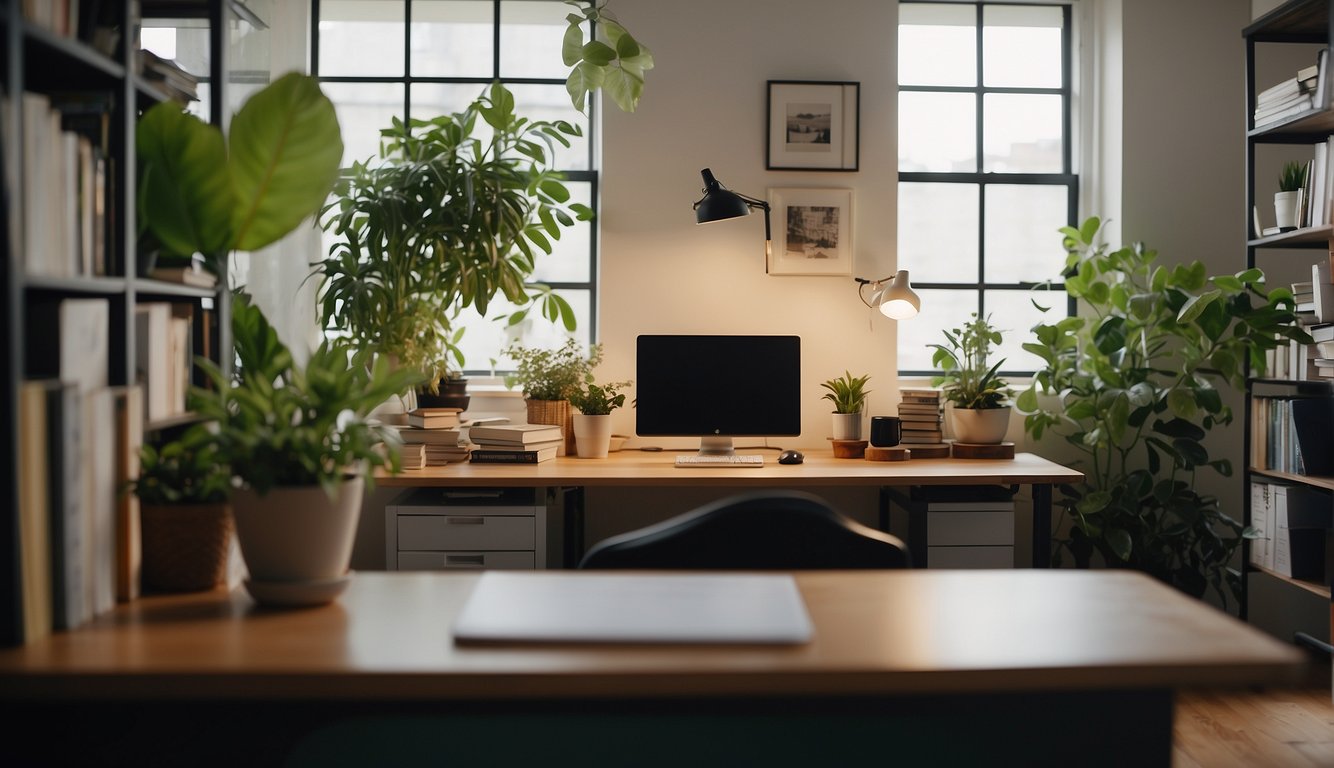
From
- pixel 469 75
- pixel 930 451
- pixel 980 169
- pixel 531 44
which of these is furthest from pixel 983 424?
pixel 469 75

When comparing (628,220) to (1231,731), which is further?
(628,220)

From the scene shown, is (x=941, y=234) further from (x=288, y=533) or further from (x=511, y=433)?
(x=288, y=533)

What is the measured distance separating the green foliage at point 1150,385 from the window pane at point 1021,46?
2.77 ft

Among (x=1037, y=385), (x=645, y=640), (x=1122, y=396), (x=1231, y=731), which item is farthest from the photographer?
(x=1037, y=385)

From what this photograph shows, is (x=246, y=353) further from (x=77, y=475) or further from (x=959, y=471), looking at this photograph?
(x=959, y=471)

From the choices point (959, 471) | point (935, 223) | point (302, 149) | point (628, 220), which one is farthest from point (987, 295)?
point (302, 149)

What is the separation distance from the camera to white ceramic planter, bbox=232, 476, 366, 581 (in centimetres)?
140

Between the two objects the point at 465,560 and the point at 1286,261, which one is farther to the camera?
the point at 1286,261

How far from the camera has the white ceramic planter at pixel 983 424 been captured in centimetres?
347

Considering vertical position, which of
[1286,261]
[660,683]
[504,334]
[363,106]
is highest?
[363,106]

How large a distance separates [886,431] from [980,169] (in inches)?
53.2

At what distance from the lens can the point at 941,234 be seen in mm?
3980

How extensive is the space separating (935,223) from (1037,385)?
82 centimetres

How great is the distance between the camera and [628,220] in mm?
3703
